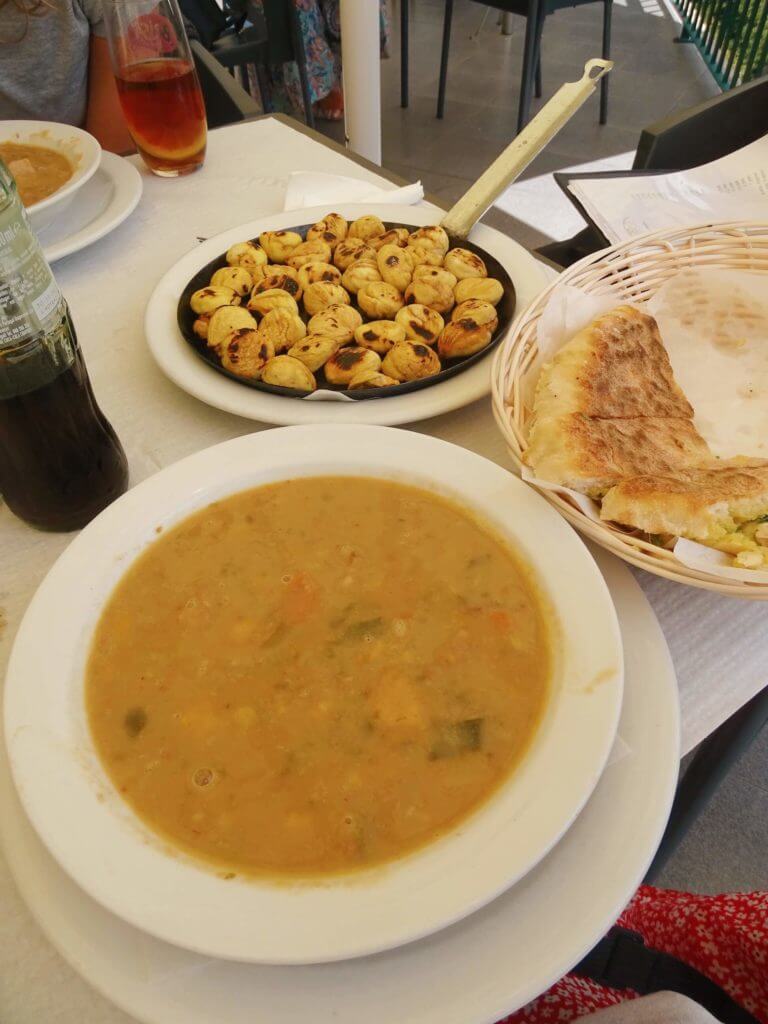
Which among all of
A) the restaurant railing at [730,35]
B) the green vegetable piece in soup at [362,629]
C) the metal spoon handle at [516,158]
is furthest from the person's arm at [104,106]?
the restaurant railing at [730,35]

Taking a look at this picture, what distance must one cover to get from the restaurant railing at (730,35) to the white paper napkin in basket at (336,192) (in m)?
3.60

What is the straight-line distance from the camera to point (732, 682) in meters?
0.83

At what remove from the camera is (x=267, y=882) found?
619mm

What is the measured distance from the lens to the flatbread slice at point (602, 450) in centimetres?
87

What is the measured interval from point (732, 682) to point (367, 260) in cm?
89

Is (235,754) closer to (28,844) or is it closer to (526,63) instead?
(28,844)

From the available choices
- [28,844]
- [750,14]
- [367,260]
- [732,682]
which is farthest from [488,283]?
[750,14]

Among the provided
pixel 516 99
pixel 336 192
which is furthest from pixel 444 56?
pixel 336 192

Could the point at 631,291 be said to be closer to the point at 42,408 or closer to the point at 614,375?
the point at 614,375

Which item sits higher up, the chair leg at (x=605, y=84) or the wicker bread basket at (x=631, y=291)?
the wicker bread basket at (x=631, y=291)

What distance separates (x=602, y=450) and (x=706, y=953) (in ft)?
2.26

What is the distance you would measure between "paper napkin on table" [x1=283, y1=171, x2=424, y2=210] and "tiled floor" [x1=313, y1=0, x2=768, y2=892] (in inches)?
59.9

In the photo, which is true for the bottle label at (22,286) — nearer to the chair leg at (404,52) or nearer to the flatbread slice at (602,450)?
the flatbread slice at (602,450)

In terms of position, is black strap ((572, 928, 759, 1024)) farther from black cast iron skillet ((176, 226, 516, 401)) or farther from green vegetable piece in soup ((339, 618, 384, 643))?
black cast iron skillet ((176, 226, 516, 401))
